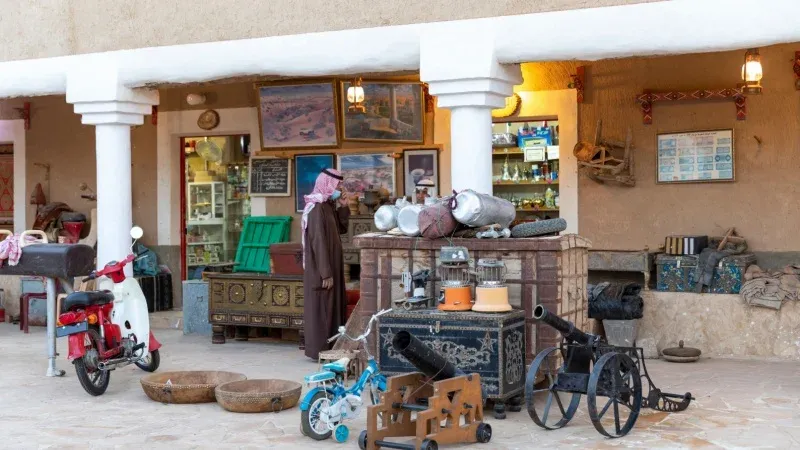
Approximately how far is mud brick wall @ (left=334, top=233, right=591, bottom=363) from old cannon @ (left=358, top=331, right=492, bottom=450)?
1.30 metres

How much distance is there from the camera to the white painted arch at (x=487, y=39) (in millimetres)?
8602

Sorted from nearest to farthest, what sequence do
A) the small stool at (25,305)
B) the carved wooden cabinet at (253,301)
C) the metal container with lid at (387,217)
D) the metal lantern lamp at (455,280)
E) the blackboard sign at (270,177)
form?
1. the metal lantern lamp at (455,280)
2. the metal container with lid at (387,217)
3. the carved wooden cabinet at (253,301)
4. the small stool at (25,305)
5. the blackboard sign at (270,177)

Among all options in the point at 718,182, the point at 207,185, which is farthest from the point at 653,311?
the point at 207,185

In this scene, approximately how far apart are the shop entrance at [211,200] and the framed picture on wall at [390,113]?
204 cm

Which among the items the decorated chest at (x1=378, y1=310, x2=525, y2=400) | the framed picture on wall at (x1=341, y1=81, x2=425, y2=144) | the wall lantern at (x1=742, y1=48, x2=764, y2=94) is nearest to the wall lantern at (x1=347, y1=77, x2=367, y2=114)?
the framed picture on wall at (x1=341, y1=81, x2=425, y2=144)

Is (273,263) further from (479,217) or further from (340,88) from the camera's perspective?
(479,217)

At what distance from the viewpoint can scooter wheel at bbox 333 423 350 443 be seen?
7254mm

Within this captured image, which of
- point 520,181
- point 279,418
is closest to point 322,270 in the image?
point 279,418

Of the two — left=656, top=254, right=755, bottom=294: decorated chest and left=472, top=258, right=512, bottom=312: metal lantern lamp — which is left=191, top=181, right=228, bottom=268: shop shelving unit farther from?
left=472, top=258, right=512, bottom=312: metal lantern lamp

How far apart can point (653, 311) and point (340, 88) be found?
4.67 meters

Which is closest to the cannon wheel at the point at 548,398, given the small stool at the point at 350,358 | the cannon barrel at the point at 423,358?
the cannon barrel at the point at 423,358

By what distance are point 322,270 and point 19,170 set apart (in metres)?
6.87

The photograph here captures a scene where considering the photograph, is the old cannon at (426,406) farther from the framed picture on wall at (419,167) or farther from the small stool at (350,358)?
the framed picture on wall at (419,167)

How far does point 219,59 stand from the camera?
10.9m
